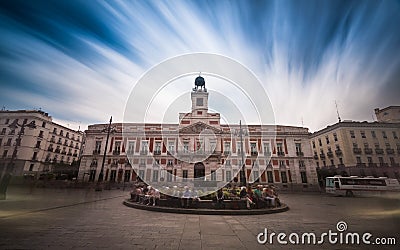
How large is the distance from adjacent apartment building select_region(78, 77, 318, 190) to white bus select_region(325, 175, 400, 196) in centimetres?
798

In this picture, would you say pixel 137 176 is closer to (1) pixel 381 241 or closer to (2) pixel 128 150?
(2) pixel 128 150

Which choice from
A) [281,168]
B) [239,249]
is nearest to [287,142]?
Result: [281,168]

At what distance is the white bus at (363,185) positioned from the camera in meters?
19.5

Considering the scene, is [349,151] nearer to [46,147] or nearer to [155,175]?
[155,175]

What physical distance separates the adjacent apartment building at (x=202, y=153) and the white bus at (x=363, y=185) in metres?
7.98

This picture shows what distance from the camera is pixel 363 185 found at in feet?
66.8

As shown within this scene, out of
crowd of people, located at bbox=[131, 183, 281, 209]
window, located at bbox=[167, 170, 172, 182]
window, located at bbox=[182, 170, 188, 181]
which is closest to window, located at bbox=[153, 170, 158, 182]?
window, located at bbox=[167, 170, 172, 182]

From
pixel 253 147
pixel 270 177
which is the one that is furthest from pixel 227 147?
pixel 270 177

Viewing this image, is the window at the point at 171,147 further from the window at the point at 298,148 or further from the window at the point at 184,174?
the window at the point at 298,148

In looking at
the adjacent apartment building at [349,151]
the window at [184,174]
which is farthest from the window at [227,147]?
the adjacent apartment building at [349,151]

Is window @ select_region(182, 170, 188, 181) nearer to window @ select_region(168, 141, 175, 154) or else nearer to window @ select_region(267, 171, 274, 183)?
window @ select_region(168, 141, 175, 154)

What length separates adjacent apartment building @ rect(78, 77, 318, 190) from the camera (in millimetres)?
29219

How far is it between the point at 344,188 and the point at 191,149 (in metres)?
A: 20.7

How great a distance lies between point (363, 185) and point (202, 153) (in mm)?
20385
